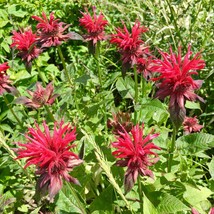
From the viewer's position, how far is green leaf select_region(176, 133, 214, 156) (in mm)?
1380

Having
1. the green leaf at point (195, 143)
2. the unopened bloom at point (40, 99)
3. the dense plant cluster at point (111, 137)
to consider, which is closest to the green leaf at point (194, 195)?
the dense plant cluster at point (111, 137)

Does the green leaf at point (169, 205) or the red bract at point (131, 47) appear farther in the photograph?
the red bract at point (131, 47)

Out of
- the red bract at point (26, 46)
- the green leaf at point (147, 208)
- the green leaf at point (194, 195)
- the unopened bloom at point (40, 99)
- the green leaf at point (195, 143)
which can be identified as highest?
the red bract at point (26, 46)

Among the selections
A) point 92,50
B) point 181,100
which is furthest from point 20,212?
point 181,100

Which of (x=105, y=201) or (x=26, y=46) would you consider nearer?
(x=105, y=201)

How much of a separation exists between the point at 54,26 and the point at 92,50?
21 cm

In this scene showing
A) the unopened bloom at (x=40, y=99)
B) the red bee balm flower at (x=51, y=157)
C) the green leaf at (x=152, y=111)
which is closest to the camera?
the red bee balm flower at (x=51, y=157)

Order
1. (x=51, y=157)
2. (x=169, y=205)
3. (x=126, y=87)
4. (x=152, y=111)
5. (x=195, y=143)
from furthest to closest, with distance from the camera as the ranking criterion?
(x=126, y=87)
(x=152, y=111)
(x=195, y=143)
(x=169, y=205)
(x=51, y=157)

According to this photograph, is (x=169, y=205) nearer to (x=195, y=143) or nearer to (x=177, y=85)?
(x=195, y=143)

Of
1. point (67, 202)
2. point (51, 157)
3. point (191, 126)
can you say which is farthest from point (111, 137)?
point (51, 157)

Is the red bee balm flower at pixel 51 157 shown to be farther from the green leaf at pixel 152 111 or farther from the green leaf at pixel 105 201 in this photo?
the green leaf at pixel 152 111

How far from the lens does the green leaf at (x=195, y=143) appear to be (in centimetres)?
138

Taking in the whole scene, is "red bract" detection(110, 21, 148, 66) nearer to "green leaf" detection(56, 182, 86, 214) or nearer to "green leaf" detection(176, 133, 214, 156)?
"green leaf" detection(176, 133, 214, 156)

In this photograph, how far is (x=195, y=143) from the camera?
1.42 metres
